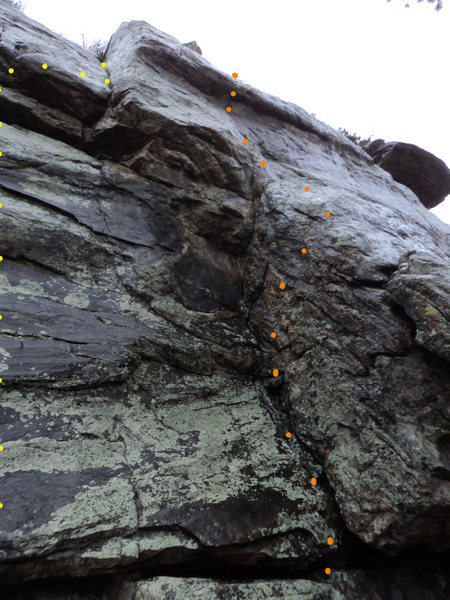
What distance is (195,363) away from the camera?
4.72 meters

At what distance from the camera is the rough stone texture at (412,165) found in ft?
38.5

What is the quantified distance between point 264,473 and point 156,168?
4.98 metres

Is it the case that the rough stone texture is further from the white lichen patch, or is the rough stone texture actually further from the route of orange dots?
the white lichen patch

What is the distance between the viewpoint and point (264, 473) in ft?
12.6

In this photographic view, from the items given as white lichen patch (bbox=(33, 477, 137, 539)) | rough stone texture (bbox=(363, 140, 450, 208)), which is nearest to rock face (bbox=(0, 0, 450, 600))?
white lichen patch (bbox=(33, 477, 137, 539))

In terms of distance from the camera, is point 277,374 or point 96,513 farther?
point 277,374

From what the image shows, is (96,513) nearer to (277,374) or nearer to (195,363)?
(195,363)

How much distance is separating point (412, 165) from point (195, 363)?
11.4 m

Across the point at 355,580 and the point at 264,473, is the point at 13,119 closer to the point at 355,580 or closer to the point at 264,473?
the point at 264,473

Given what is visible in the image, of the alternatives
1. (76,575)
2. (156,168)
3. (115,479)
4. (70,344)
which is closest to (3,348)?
(70,344)

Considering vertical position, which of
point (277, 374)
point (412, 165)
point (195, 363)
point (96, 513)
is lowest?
point (96, 513)

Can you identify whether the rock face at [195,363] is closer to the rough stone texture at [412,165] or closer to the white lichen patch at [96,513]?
A: the white lichen patch at [96,513]

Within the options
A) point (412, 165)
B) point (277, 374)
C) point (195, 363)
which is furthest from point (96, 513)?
point (412, 165)

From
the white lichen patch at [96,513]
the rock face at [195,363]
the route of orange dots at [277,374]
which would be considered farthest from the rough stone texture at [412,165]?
the white lichen patch at [96,513]
